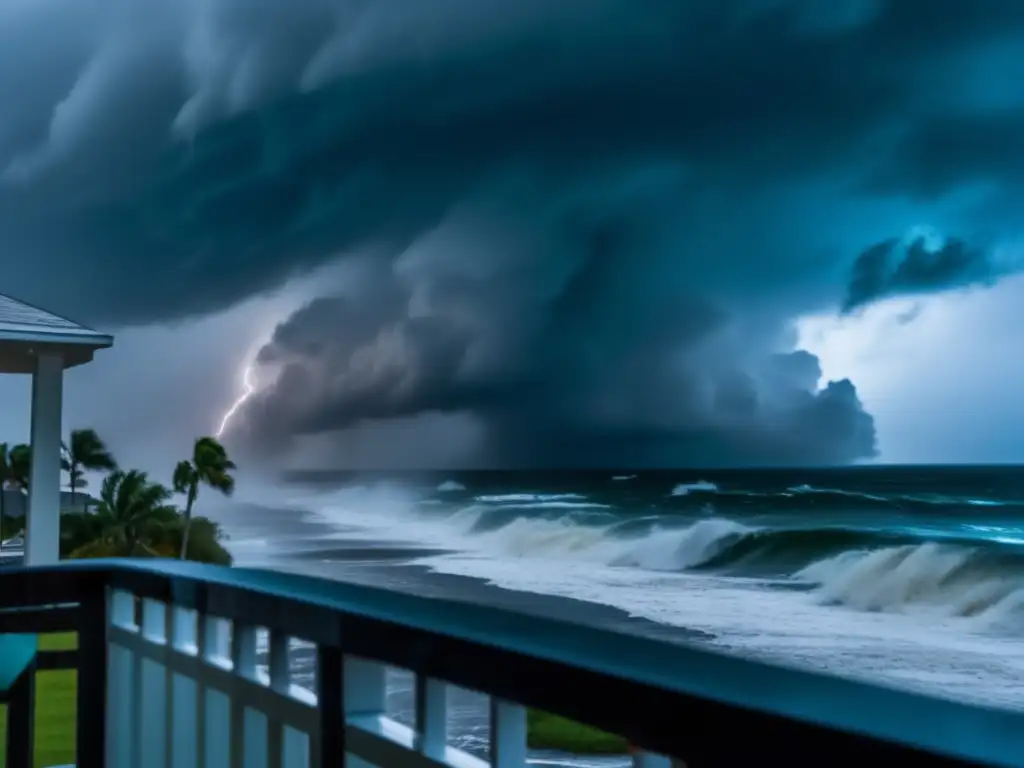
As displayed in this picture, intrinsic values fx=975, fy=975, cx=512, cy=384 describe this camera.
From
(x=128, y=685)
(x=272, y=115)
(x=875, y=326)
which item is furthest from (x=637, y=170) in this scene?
(x=128, y=685)

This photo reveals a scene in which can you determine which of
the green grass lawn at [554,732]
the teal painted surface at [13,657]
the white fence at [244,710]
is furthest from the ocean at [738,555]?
the white fence at [244,710]

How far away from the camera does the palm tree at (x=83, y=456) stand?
19922 millimetres

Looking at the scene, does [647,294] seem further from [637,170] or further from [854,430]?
[854,430]

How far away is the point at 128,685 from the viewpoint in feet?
4.02

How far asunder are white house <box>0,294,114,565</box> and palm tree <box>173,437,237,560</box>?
17.7 meters

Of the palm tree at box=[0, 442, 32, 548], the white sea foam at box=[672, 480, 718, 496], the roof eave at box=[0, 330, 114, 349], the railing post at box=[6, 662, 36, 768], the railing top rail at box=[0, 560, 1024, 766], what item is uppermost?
the roof eave at box=[0, 330, 114, 349]

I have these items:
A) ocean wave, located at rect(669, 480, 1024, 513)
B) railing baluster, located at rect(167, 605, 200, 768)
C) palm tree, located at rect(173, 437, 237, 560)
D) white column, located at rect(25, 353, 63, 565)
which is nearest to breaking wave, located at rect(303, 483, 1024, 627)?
ocean wave, located at rect(669, 480, 1024, 513)

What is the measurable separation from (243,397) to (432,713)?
3435 cm

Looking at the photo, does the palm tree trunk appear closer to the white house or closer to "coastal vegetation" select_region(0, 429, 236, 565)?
"coastal vegetation" select_region(0, 429, 236, 565)

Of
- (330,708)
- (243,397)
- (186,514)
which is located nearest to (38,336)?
(330,708)

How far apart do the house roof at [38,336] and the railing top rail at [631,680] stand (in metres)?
2.24

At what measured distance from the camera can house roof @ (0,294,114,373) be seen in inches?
111

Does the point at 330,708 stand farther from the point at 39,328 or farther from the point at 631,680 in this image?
the point at 39,328

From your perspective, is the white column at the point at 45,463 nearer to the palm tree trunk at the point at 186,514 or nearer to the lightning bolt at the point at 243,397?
the palm tree trunk at the point at 186,514
